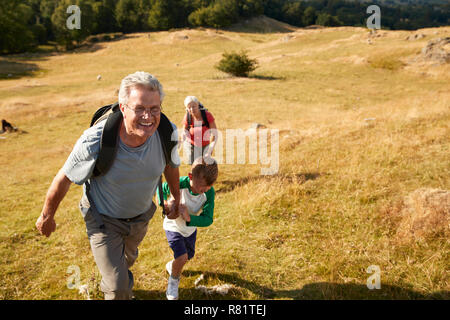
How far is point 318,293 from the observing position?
4.05 m

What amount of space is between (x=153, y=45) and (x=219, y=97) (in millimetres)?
44290

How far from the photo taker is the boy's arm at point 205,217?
354 cm

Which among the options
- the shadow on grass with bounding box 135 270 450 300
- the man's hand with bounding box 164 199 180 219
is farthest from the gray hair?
the shadow on grass with bounding box 135 270 450 300

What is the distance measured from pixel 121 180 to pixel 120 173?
0.08 metres

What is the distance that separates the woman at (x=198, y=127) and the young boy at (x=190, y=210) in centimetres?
279

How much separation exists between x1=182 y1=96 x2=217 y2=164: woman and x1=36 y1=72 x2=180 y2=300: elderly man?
3196 mm

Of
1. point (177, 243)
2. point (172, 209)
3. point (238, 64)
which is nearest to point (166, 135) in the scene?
point (172, 209)

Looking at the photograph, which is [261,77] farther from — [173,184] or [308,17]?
[308,17]

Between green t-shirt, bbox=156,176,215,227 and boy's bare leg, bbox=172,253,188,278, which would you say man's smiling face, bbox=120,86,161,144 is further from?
boy's bare leg, bbox=172,253,188,278

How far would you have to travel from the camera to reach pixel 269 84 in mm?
24922

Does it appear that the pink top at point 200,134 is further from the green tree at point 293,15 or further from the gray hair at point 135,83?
the green tree at point 293,15

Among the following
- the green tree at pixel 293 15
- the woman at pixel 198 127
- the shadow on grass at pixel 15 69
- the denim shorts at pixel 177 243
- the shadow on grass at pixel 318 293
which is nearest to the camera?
the denim shorts at pixel 177 243

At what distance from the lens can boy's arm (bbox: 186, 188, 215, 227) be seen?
3543 millimetres

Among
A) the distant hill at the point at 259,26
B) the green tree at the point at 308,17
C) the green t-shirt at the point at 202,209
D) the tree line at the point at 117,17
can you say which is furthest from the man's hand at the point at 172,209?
the green tree at the point at 308,17
